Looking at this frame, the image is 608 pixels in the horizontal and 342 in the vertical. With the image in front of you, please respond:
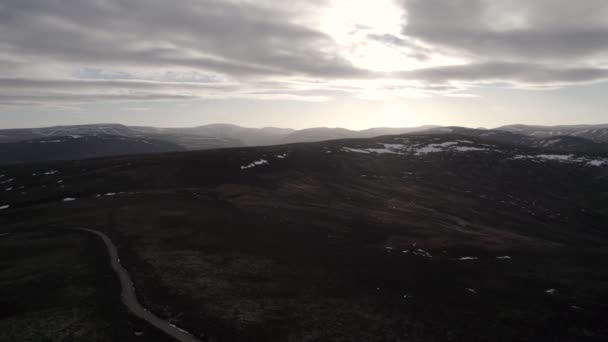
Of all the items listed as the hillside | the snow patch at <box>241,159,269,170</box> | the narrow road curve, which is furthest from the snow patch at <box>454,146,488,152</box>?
the narrow road curve

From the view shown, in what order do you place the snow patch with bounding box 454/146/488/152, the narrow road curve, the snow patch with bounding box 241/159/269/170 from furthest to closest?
the snow patch with bounding box 454/146/488/152 → the snow patch with bounding box 241/159/269/170 → the narrow road curve

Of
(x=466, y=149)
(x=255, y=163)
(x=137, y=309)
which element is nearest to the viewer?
(x=137, y=309)

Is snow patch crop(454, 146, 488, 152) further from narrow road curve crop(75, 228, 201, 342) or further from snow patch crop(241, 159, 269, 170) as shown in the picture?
narrow road curve crop(75, 228, 201, 342)

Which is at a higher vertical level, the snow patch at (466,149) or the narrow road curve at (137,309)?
the snow patch at (466,149)

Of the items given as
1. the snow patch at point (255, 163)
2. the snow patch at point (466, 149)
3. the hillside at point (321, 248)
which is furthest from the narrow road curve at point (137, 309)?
the snow patch at point (466, 149)

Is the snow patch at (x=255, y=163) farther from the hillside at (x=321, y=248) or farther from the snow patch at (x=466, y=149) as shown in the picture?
the snow patch at (x=466, y=149)

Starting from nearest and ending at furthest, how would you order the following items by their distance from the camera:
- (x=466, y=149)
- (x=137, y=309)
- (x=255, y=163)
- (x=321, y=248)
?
(x=137, y=309) → (x=321, y=248) → (x=255, y=163) → (x=466, y=149)

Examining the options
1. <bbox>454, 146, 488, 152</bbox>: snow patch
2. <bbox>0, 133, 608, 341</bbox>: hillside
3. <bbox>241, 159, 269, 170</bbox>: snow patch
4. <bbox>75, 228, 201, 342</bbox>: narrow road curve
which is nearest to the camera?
<bbox>75, 228, 201, 342</bbox>: narrow road curve

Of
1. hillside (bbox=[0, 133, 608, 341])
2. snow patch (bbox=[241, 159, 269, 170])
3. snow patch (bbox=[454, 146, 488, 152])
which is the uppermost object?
snow patch (bbox=[454, 146, 488, 152])

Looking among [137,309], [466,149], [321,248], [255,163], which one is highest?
[466,149]

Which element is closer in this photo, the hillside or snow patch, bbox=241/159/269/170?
the hillside

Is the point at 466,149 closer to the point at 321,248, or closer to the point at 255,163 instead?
the point at 255,163

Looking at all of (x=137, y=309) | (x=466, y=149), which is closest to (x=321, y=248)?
(x=137, y=309)
